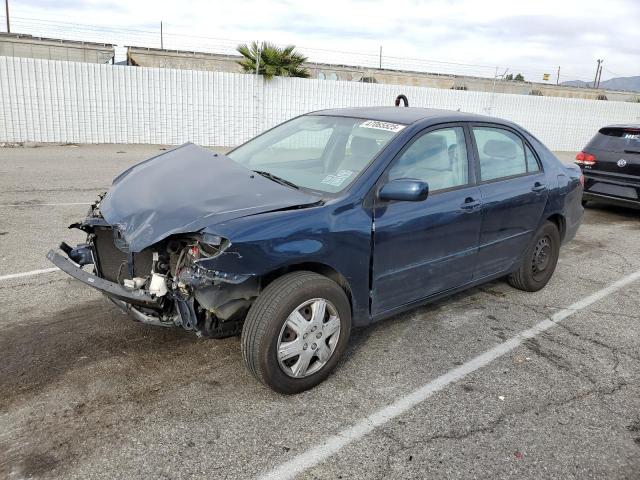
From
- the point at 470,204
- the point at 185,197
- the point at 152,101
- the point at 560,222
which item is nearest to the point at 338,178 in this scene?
the point at 185,197

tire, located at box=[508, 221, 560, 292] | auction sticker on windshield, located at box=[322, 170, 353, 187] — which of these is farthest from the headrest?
auction sticker on windshield, located at box=[322, 170, 353, 187]

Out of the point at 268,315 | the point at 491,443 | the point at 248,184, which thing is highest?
the point at 248,184

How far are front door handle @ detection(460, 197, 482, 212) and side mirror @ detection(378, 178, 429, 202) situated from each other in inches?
28.8

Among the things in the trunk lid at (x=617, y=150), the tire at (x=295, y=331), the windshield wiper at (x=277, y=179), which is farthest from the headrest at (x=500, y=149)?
the trunk lid at (x=617, y=150)

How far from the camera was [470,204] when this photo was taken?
3957 mm

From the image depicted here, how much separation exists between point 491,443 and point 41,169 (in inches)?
417

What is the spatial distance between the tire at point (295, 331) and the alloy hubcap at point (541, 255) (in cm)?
249

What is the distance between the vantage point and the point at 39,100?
1416 cm

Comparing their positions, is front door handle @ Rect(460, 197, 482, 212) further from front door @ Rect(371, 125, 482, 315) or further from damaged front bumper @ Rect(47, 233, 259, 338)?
damaged front bumper @ Rect(47, 233, 259, 338)

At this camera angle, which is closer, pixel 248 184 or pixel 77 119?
pixel 248 184

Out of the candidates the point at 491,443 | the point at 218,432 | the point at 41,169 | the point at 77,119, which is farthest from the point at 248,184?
the point at 77,119

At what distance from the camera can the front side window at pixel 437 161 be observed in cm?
364

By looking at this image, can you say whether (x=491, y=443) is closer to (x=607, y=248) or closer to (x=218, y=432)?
A: (x=218, y=432)

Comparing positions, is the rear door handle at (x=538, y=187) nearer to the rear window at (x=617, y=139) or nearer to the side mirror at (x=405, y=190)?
the side mirror at (x=405, y=190)
